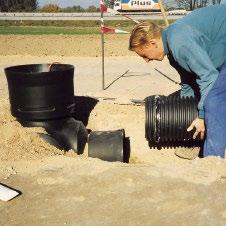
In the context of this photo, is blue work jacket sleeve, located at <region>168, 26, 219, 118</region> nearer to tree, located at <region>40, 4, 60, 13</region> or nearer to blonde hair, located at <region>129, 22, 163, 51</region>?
blonde hair, located at <region>129, 22, 163, 51</region>

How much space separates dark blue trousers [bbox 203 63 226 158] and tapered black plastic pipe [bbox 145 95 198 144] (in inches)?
34.5

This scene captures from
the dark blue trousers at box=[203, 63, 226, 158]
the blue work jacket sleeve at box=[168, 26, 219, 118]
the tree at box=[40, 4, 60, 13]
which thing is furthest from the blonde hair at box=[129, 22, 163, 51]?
the tree at box=[40, 4, 60, 13]

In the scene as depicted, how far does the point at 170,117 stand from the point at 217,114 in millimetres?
1098

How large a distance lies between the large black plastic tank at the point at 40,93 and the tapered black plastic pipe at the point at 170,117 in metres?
1.07

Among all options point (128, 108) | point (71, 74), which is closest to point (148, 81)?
point (128, 108)

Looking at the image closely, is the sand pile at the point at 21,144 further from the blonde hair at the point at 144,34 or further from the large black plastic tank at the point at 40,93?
the blonde hair at the point at 144,34

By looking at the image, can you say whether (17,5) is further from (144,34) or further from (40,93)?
(144,34)

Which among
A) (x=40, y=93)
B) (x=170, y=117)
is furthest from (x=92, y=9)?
(x=170, y=117)

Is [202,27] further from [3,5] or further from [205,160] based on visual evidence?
[3,5]

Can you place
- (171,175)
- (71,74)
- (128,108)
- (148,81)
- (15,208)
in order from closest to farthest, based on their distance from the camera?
(15,208) < (171,175) < (71,74) < (128,108) < (148,81)

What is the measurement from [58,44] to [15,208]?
15.3m

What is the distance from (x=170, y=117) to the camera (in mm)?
4863

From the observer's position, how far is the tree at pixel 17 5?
52.7 m

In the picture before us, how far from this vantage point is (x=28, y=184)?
11.3 ft
